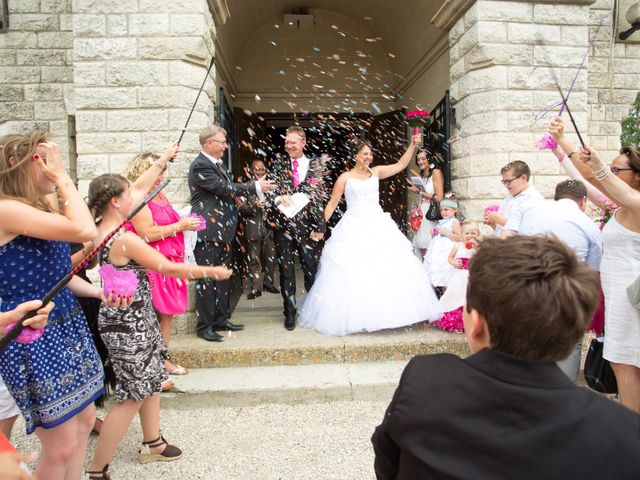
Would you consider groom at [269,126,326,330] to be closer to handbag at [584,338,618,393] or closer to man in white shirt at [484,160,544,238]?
man in white shirt at [484,160,544,238]

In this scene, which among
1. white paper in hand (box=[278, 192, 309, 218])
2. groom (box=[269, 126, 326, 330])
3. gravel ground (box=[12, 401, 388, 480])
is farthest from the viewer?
groom (box=[269, 126, 326, 330])

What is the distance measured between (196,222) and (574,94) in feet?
16.8

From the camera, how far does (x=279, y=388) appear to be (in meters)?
4.23

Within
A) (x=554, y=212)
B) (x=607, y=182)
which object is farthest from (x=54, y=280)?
(x=554, y=212)

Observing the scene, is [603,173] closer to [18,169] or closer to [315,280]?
[18,169]

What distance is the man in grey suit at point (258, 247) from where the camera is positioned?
7.21 metres

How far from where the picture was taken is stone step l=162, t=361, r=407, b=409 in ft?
13.7

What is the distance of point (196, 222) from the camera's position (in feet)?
12.9

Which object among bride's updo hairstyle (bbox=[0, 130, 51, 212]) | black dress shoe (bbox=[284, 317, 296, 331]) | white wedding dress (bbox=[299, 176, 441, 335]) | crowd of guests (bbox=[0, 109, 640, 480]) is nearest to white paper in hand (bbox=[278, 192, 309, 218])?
crowd of guests (bbox=[0, 109, 640, 480])

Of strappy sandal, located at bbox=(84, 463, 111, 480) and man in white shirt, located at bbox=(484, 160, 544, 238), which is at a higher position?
man in white shirt, located at bbox=(484, 160, 544, 238)

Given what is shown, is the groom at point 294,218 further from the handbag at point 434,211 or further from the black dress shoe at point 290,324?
the handbag at point 434,211

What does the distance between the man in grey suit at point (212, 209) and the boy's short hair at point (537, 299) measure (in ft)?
12.9

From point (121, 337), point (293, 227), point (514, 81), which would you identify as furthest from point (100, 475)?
point (514, 81)

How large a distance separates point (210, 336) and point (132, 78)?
3.03 metres
